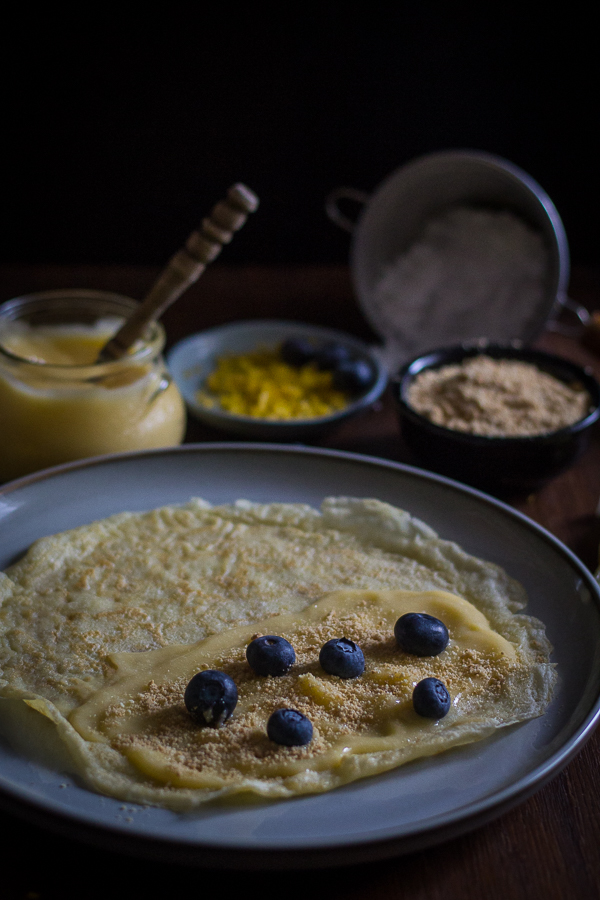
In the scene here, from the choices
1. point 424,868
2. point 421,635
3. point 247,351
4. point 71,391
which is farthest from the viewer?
point 247,351

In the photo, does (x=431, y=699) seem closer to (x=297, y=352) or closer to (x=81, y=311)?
(x=81, y=311)

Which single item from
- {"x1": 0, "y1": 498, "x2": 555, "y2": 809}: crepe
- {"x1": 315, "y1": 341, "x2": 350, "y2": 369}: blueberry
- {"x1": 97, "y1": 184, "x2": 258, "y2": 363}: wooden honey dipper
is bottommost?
{"x1": 315, "y1": 341, "x2": 350, "y2": 369}: blueberry

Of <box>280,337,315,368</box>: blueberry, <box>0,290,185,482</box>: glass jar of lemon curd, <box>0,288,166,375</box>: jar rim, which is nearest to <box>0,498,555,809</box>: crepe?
<box>0,290,185,482</box>: glass jar of lemon curd

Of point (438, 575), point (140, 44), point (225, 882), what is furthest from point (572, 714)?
point (140, 44)

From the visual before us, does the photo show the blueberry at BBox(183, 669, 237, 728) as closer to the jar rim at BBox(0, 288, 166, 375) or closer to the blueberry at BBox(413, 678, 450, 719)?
the blueberry at BBox(413, 678, 450, 719)

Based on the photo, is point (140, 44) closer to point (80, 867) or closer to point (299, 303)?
point (299, 303)

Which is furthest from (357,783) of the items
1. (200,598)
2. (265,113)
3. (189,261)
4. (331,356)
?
(265,113)

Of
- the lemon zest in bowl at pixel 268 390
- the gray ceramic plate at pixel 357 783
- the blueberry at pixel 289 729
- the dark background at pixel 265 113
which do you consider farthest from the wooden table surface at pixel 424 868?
the dark background at pixel 265 113
